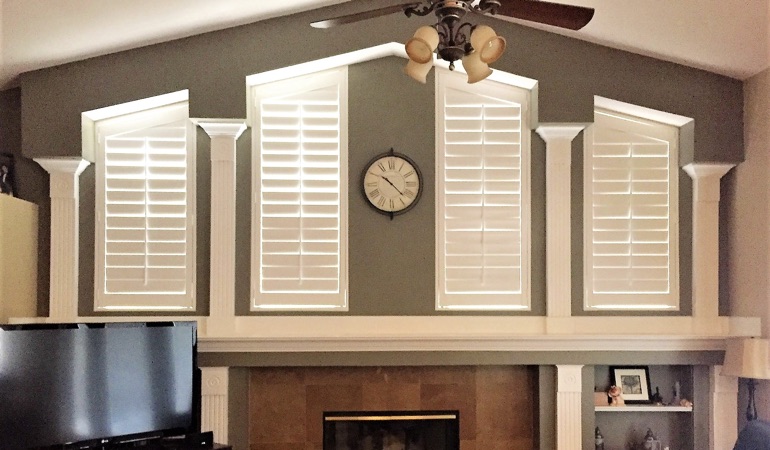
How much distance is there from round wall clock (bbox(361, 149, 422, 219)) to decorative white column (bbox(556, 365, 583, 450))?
1418 millimetres

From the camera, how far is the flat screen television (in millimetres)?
3648

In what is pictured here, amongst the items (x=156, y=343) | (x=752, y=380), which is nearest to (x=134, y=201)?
(x=156, y=343)

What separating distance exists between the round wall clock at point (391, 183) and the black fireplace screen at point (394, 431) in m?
1.28

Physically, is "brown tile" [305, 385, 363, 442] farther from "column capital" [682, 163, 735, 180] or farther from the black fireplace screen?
"column capital" [682, 163, 735, 180]

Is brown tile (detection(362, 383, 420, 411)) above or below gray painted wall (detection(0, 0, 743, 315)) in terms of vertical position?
below

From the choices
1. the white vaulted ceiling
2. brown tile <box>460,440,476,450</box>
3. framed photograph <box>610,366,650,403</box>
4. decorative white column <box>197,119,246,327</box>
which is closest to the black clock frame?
decorative white column <box>197,119,246,327</box>

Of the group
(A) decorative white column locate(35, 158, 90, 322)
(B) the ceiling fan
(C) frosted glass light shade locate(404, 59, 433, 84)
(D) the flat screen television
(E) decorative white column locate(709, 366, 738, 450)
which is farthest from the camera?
(E) decorative white column locate(709, 366, 738, 450)

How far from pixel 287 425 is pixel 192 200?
5.09ft

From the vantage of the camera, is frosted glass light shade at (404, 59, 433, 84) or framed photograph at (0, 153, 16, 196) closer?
frosted glass light shade at (404, 59, 433, 84)

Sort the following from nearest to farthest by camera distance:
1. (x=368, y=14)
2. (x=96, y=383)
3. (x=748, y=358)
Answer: (x=368, y=14)
(x=96, y=383)
(x=748, y=358)

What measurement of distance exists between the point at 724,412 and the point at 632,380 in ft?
1.90

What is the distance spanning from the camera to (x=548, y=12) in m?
2.66

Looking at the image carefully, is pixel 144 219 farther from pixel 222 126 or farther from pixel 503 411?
pixel 503 411

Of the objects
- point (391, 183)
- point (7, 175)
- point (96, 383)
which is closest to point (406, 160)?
point (391, 183)
